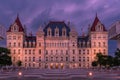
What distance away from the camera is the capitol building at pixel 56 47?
146125 millimetres

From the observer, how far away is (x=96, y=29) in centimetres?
15000

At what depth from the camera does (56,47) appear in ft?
486

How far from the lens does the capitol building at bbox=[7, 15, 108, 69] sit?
146m

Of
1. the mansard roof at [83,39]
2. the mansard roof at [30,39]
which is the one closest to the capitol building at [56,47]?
the mansard roof at [30,39]

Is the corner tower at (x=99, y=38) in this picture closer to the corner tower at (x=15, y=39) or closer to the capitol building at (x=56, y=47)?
the capitol building at (x=56, y=47)

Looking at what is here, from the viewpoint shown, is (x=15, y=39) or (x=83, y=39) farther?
(x=83, y=39)

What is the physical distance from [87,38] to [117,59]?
278 feet

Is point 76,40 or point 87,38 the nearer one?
point 76,40

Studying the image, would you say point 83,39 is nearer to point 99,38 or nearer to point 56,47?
point 99,38

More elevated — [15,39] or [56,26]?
[56,26]

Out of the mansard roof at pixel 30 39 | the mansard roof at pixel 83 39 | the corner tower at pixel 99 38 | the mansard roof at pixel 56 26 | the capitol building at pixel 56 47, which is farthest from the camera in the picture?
the mansard roof at pixel 83 39

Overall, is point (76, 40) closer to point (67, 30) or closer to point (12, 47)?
point (67, 30)

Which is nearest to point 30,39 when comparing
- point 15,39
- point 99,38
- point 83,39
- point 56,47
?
point 15,39

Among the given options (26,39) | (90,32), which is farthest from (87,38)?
(26,39)
